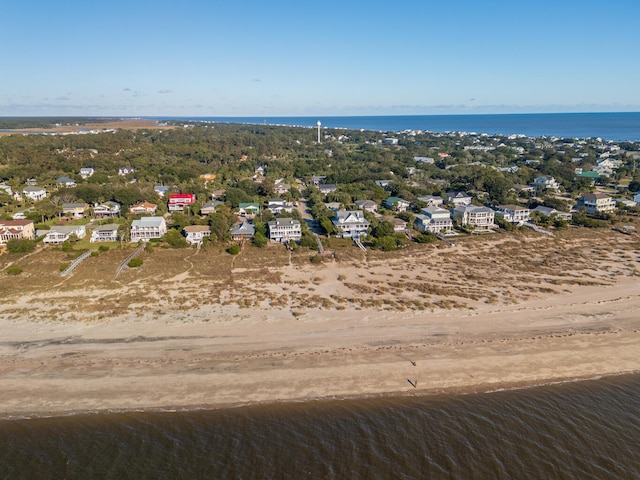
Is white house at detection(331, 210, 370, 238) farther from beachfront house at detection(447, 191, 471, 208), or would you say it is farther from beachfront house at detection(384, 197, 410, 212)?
beachfront house at detection(447, 191, 471, 208)

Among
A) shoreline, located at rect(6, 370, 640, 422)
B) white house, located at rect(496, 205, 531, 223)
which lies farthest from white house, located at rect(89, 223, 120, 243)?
white house, located at rect(496, 205, 531, 223)

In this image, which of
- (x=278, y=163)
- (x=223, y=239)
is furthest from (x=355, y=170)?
(x=223, y=239)

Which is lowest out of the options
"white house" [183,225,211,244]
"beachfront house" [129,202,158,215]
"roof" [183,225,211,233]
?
"white house" [183,225,211,244]

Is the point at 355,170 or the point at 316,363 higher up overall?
the point at 355,170

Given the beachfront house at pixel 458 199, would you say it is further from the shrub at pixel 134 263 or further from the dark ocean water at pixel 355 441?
the shrub at pixel 134 263

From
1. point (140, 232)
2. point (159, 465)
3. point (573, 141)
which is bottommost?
point (159, 465)

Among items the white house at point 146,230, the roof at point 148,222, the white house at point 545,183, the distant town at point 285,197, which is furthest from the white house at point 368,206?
the white house at point 545,183

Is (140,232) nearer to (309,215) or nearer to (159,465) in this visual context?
(309,215)
